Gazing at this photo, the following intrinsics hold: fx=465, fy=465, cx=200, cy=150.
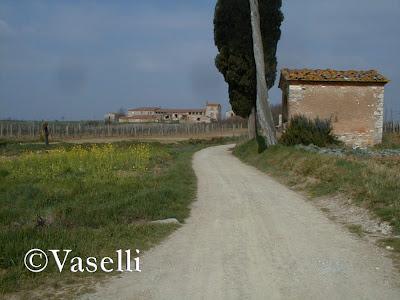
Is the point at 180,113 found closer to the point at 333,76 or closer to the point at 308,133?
the point at 333,76

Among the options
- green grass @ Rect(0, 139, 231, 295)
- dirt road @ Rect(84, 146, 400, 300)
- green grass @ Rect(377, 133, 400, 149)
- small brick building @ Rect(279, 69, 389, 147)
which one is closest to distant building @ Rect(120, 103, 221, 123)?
green grass @ Rect(377, 133, 400, 149)

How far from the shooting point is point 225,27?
93.2 feet

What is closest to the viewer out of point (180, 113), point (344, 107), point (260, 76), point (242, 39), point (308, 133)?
point (308, 133)

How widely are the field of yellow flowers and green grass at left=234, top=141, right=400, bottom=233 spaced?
3.38 m

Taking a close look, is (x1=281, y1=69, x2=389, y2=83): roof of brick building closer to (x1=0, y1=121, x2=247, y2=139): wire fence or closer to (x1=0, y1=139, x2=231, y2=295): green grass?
(x1=0, y1=139, x2=231, y2=295): green grass

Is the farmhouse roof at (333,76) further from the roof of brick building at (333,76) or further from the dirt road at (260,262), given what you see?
the dirt road at (260,262)

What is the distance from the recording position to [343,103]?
2450 cm

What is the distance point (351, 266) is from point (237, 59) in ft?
76.5

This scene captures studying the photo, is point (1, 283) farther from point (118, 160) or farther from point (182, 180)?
point (118, 160)

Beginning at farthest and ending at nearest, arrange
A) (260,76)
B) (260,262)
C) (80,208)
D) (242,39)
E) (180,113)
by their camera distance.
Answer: (180,113)
(242,39)
(260,76)
(80,208)
(260,262)

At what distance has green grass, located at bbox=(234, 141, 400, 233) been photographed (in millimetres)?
9203

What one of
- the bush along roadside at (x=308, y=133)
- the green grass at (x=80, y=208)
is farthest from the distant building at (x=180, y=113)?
the green grass at (x=80, y=208)

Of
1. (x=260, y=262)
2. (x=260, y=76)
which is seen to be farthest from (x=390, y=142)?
(x=260, y=262)

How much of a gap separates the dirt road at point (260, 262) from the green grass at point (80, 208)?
2.27ft
